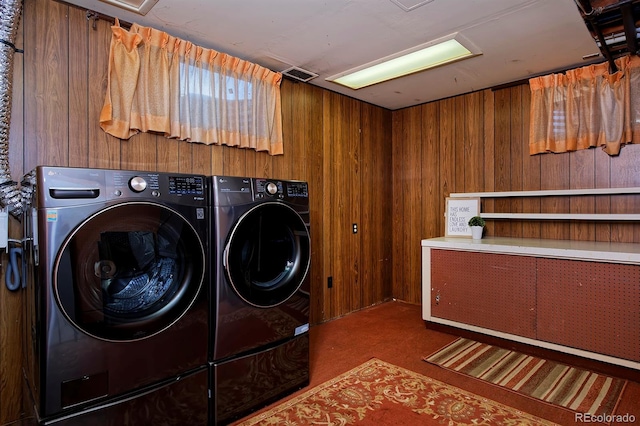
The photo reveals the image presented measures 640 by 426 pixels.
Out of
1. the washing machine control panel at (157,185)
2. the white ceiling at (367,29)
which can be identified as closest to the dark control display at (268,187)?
the washing machine control panel at (157,185)

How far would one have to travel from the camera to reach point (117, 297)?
1.49m

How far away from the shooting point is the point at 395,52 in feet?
8.38

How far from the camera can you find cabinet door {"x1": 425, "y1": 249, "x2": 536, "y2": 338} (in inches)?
100

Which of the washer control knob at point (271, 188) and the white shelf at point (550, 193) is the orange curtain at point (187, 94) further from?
the white shelf at point (550, 193)

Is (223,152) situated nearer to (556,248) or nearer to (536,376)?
(556,248)

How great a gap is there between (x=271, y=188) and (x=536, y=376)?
204 centimetres

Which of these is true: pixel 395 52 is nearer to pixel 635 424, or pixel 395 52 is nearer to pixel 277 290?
pixel 277 290

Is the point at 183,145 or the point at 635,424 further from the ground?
the point at 183,145

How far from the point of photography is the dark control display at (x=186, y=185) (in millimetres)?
1626

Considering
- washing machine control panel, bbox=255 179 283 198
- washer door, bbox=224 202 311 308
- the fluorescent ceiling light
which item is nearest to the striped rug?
washer door, bbox=224 202 311 308

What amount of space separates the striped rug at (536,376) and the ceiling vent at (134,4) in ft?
9.08

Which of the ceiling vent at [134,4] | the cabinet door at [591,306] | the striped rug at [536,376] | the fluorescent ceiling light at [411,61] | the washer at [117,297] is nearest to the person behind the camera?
the washer at [117,297]

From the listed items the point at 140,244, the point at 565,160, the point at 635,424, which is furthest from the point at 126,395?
the point at 565,160

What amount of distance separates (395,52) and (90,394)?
103 inches
